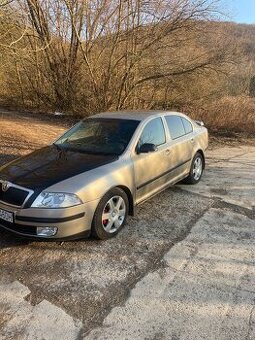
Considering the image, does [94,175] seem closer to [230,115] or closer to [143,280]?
[143,280]

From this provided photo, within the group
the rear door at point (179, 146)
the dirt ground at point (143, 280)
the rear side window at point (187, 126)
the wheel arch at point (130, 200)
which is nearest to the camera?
the dirt ground at point (143, 280)

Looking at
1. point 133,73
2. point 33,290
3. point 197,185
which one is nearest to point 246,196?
point 197,185

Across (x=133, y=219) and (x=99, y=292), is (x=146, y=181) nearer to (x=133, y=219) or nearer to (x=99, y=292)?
(x=133, y=219)

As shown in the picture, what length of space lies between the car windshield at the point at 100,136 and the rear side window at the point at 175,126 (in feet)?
2.74

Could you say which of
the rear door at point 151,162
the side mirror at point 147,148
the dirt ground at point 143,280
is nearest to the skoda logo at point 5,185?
the dirt ground at point 143,280

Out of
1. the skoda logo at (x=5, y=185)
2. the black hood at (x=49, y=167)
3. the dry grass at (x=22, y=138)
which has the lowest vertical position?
the dry grass at (x=22, y=138)

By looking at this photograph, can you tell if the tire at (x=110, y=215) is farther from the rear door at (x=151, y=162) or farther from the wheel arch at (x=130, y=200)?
the rear door at (x=151, y=162)

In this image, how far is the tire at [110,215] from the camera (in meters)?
4.45

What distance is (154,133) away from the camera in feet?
18.7

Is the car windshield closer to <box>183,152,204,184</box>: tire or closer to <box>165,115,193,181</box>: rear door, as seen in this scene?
<box>165,115,193,181</box>: rear door

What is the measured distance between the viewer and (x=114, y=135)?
540 centimetres

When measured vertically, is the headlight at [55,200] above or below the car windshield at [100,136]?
below

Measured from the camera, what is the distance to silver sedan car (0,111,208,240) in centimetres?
419

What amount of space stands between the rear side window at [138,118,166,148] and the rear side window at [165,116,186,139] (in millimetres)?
263
